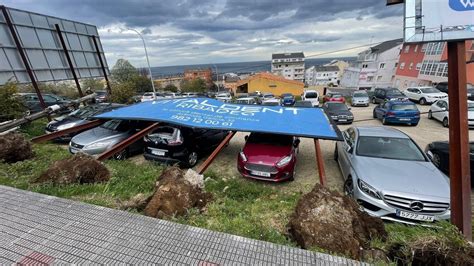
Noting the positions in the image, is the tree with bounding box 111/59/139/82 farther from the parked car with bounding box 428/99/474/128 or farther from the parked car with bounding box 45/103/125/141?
the parked car with bounding box 428/99/474/128

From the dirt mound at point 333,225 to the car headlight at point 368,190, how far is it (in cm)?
135

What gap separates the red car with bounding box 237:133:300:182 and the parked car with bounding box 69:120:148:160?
14.6ft

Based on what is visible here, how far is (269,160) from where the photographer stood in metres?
6.04

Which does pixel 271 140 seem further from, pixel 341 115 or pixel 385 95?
pixel 385 95

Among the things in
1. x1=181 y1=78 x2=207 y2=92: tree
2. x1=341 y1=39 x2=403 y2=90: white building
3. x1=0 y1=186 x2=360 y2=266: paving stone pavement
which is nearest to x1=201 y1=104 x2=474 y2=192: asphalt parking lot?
x1=0 y1=186 x2=360 y2=266: paving stone pavement

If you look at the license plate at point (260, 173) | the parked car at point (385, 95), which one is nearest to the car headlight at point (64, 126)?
the license plate at point (260, 173)

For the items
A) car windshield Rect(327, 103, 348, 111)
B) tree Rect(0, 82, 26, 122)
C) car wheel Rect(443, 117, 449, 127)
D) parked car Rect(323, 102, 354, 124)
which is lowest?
car wheel Rect(443, 117, 449, 127)

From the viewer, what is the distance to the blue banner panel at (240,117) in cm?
595

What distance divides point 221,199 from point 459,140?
3639 millimetres

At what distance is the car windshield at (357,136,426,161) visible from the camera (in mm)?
5301

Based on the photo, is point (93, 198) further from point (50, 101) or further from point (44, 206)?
point (50, 101)

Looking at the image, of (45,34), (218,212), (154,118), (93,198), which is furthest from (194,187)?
(45,34)

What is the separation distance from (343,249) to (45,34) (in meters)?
17.4

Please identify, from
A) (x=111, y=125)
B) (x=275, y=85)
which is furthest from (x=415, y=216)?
(x=275, y=85)
